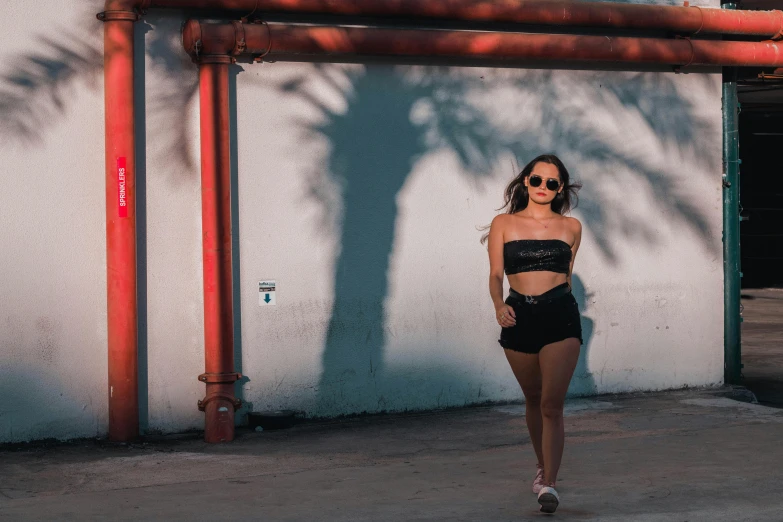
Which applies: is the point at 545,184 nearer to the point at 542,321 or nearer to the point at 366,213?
the point at 542,321

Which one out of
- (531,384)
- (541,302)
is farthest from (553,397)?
(541,302)

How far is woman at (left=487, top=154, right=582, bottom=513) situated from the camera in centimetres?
→ 602

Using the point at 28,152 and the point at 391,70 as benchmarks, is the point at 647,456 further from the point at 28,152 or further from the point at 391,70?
the point at 28,152

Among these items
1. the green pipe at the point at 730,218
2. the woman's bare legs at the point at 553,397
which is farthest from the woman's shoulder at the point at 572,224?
the green pipe at the point at 730,218

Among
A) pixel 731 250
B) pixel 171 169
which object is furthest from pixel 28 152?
pixel 731 250

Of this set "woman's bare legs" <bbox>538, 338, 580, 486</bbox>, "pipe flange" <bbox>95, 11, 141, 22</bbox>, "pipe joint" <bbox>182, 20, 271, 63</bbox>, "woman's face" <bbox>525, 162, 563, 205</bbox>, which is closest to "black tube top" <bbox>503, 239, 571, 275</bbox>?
"woman's face" <bbox>525, 162, 563, 205</bbox>

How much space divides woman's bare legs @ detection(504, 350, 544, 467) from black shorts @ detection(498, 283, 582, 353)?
5cm

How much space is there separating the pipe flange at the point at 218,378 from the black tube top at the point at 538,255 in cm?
312

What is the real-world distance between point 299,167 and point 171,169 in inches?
40.5

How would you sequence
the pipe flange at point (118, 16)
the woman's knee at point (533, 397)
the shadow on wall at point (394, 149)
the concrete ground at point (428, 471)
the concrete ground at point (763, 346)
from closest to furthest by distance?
the concrete ground at point (428, 471) → the woman's knee at point (533, 397) → the pipe flange at point (118, 16) → the shadow on wall at point (394, 149) → the concrete ground at point (763, 346)

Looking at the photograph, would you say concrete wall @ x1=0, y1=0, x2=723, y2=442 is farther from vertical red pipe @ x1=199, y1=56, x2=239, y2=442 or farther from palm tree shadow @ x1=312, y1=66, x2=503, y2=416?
vertical red pipe @ x1=199, y1=56, x2=239, y2=442

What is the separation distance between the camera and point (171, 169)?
8648 millimetres

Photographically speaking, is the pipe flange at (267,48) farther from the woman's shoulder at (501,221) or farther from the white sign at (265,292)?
the woman's shoulder at (501,221)

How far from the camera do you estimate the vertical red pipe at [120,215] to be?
824 cm
